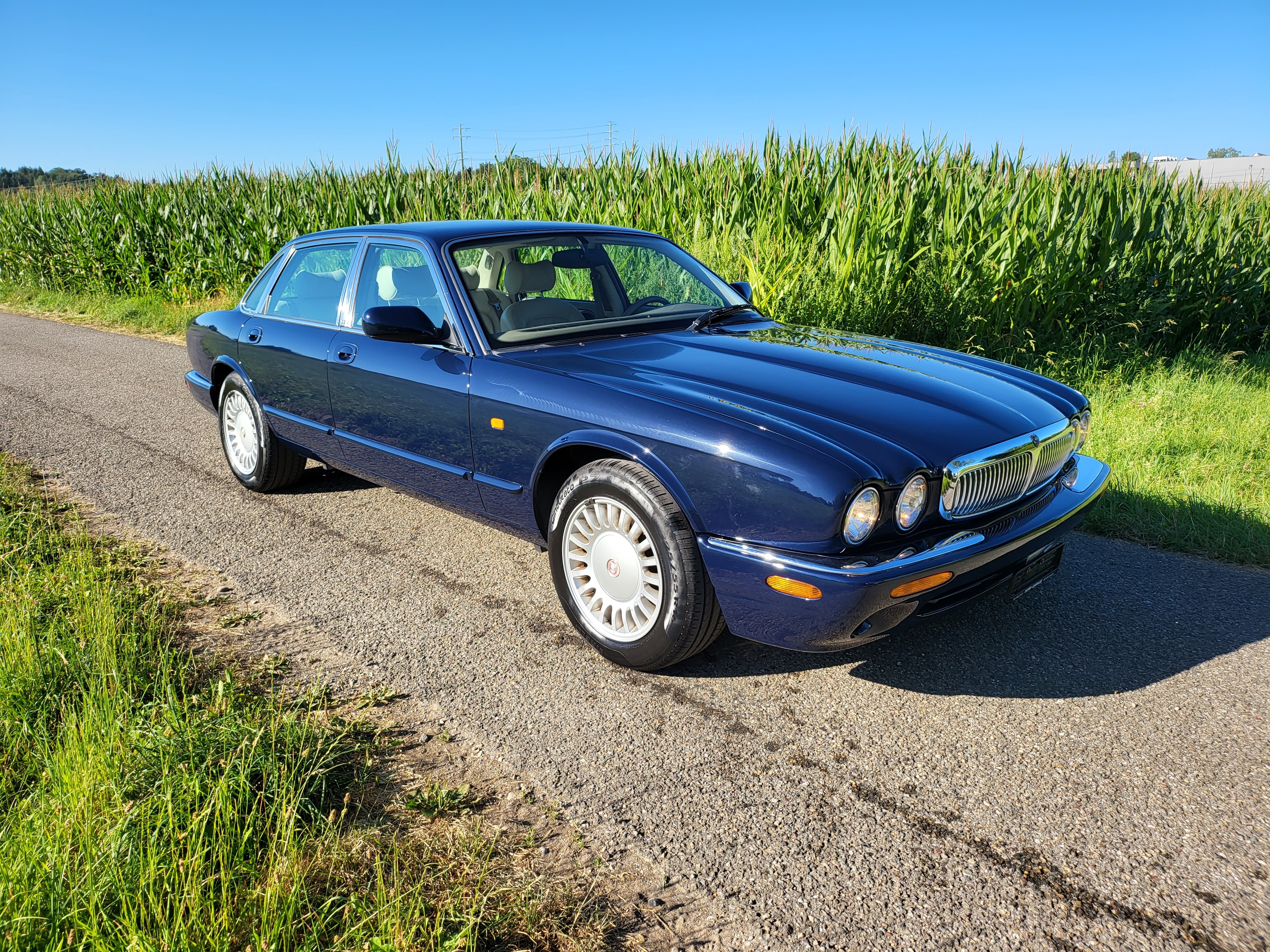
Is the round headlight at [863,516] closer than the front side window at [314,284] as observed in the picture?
Yes

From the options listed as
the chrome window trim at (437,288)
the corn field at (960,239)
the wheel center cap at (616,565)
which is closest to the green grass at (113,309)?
the corn field at (960,239)

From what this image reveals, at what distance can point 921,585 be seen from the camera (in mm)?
2658

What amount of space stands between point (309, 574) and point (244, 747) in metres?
1.73

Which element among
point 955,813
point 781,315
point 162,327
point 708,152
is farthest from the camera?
point 162,327

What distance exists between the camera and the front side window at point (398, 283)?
396 cm

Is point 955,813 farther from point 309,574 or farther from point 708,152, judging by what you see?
point 708,152

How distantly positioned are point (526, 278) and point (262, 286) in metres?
2.17

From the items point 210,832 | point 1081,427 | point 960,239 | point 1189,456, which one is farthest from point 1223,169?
point 210,832

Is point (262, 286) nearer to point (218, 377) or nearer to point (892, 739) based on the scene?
point (218, 377)

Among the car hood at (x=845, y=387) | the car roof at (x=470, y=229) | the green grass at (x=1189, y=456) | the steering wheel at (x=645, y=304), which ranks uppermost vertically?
the car roof at (x=470, y=229)

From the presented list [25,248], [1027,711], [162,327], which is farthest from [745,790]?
[25,248]

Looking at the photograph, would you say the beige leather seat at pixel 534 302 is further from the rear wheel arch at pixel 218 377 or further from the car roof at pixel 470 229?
the rear wheel arch at pixel 218 377

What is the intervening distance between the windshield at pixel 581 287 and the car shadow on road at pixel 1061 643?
155 cm

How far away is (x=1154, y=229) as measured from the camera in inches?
346
